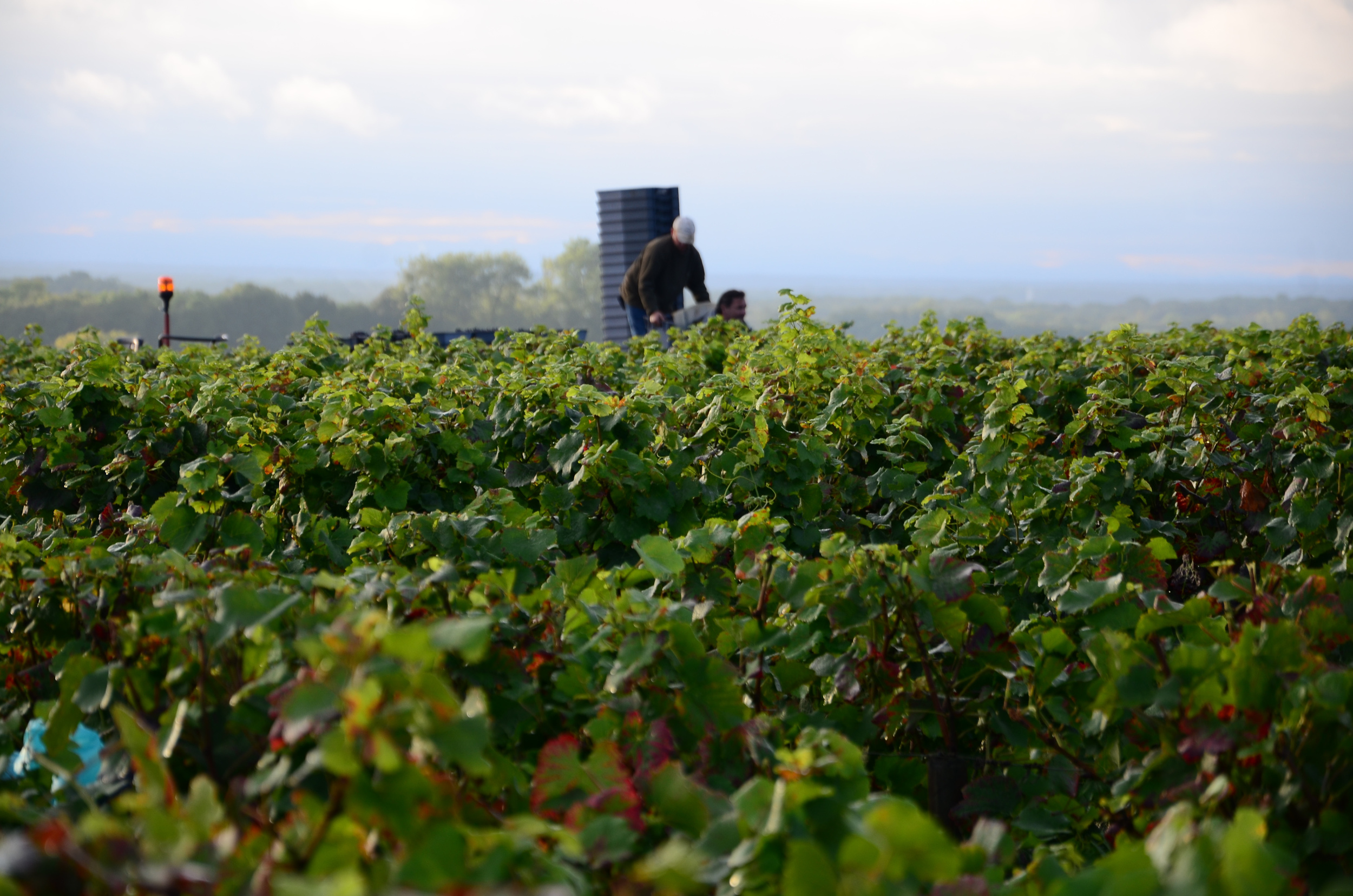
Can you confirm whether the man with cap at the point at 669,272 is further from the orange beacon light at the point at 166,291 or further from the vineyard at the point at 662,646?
the vineyard at the point at 662,646

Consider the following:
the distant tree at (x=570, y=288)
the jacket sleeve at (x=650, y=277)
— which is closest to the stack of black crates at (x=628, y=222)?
the jacket sleeve at (x=650, y=277)

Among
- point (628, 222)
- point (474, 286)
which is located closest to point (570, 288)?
point (474, 286)

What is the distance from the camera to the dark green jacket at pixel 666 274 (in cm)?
923

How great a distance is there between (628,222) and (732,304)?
17.8 feet

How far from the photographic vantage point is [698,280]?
9.60 metres

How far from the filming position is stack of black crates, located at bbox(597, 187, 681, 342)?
1337 cm

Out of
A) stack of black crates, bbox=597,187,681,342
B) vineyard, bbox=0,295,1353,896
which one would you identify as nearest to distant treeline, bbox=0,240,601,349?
stack of black crates, bbox=597,187,681,342

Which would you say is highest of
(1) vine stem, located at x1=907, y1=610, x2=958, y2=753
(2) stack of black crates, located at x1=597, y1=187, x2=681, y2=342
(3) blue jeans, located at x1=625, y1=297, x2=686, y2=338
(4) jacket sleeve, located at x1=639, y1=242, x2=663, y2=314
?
(2) stack of black crates, located at x1=597, y1=187, x2=681, y2=342

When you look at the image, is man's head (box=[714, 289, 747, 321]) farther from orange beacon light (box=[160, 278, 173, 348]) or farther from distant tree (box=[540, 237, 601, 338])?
distant tree (box=[540, 237, 601, 338])

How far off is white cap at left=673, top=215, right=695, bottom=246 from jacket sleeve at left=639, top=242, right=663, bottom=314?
0.23 metres

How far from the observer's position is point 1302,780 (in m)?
1.37

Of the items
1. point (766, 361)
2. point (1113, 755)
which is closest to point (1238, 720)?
point (1113, 755)

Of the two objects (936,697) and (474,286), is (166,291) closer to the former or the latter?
(936,697)

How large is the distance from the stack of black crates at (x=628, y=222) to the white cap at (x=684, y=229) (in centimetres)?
398
